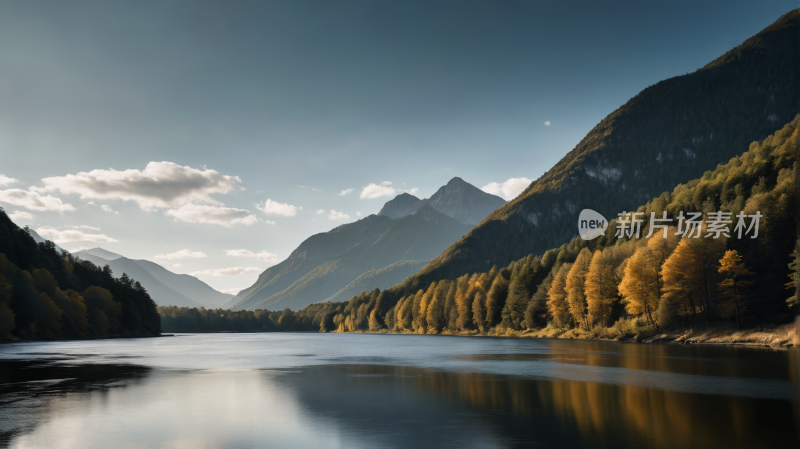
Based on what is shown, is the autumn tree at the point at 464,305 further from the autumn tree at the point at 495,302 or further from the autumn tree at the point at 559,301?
the autumn tree at the point at 559,301

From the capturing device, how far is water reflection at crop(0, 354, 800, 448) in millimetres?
17594

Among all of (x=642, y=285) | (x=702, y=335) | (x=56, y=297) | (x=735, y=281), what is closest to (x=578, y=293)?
(x=642, y=285)

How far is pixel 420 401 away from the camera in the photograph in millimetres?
26328

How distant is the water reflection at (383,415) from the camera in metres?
17.6

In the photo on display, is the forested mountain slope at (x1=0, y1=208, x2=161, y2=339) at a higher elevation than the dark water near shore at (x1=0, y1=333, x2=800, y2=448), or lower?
higher

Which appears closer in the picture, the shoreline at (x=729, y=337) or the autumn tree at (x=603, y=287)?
the shoreline at (x=729, y=337)

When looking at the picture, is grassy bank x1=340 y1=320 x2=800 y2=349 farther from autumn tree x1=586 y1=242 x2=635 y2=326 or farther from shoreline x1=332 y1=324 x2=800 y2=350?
autumn tree x1=586 y1=242 x2=635 y2=326

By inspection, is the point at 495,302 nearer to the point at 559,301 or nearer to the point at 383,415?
the point at 559,301

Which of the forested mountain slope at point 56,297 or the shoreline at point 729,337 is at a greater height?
the forested mountain slope at point 56,297

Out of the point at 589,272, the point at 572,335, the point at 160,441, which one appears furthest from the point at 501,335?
the point at 160,441

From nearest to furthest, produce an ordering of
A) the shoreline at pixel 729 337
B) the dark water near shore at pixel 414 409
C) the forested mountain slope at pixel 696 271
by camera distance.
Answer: the dark water near shore at pixel 414 409 < the shoreline at pixel 729 337 < the forested mountain slope at pixel 696 271

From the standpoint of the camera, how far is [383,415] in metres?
22.5

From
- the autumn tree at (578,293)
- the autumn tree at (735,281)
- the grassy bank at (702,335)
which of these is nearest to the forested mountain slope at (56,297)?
the autumn tree at (578,293)

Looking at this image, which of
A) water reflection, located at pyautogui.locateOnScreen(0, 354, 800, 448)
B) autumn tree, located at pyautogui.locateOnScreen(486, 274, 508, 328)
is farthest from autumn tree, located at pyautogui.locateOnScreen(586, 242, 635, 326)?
water reflection, located at pyautogui.locateOnScreen(0, 354, 800, 448)
